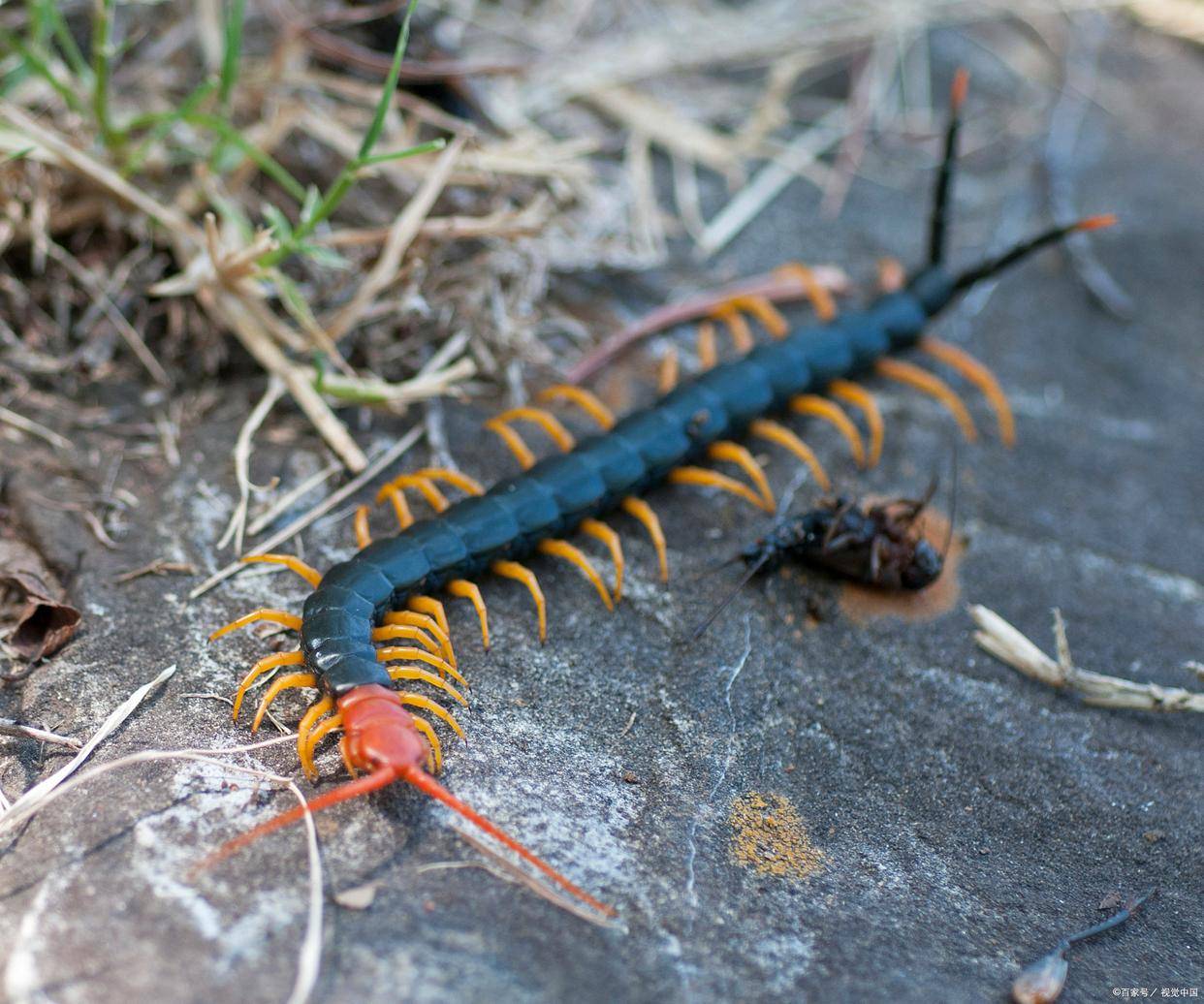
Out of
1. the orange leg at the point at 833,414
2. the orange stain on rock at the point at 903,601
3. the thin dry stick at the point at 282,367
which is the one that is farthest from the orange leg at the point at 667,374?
the thin dry stick at the point at 282,367

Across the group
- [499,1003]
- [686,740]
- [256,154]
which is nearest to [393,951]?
[499,1003]

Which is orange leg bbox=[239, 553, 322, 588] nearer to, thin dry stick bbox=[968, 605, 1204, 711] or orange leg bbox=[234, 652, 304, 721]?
orange leg bbox=[234, 652, 304, 721]

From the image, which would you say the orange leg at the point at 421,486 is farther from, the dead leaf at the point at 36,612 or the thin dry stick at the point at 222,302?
the dead leaf at the point at 36,612

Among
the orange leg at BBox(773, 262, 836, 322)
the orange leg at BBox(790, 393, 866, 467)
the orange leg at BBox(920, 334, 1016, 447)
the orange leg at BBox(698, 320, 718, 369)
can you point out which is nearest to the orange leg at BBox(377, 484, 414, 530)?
the orange leg at BBox(698, 320, 718, 369)

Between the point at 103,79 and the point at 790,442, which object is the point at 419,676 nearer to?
the point at 790,442

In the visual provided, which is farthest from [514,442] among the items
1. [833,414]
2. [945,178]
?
[945,178]

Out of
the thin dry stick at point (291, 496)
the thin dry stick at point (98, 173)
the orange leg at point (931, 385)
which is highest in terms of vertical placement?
the thin dry stick at point (98, 173)

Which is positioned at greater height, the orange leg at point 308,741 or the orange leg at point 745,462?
the orange leg at point 308,741
